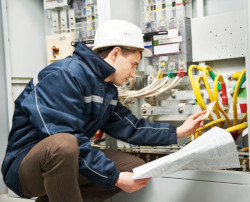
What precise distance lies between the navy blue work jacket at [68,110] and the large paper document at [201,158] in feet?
0.56

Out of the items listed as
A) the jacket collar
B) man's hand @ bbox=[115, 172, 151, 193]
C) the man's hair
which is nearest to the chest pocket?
the jacket collar

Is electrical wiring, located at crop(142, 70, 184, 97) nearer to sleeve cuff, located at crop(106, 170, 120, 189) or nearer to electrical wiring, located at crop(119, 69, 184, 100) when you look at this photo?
electrical wiring, located at crop(119, 69, 184, 100)

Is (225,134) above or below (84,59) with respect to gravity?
below

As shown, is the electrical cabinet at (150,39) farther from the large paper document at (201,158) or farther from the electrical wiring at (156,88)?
the large paper document at (201,158)

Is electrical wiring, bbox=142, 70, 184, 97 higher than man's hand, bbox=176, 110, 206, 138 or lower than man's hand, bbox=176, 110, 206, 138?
higher

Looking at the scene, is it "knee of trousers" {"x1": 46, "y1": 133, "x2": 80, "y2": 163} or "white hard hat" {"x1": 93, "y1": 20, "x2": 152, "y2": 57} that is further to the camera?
"white hard hat" {"x1": 93, "y1": 20, "x2": 152, "y2": 57}

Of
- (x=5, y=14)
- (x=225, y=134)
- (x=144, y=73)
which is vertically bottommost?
(x=225, y=134)

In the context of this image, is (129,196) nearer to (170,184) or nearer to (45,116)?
(170,184)

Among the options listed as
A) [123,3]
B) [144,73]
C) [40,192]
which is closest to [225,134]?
[40,192]

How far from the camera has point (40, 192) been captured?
1.19 m

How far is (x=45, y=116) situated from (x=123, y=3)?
48.5 inches

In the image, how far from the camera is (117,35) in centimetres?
136

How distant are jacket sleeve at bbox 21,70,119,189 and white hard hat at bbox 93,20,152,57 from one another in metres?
0.32

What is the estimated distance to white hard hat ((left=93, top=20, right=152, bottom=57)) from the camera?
1363 millimetres
